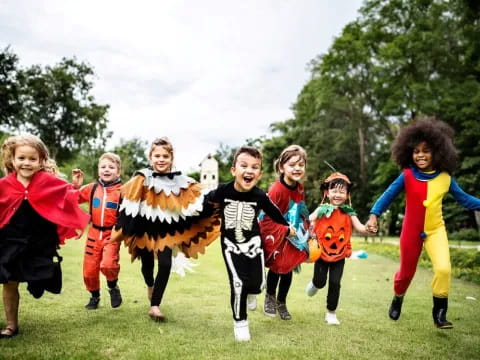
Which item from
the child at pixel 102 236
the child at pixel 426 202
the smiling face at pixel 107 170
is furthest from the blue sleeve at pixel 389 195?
the smiling face at pixel 107 170

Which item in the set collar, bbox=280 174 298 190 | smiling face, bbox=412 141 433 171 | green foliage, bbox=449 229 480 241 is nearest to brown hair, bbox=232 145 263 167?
collar, bbox=280 174 298 190

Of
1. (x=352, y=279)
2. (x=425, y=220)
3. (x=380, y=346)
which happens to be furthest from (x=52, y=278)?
(x=352, y=279)

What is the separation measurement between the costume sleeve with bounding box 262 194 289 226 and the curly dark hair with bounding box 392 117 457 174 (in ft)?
6.00

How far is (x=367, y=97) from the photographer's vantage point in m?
30.3

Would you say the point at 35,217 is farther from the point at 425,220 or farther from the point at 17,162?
the point at 425,220

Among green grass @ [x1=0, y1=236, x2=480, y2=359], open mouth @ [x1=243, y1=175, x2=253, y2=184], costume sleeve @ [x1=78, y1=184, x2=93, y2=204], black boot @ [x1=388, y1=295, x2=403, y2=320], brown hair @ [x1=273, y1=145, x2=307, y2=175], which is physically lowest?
green grass @ [x1=0, y1=236, x2=480, y2=359]

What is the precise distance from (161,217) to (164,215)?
1.6 inches

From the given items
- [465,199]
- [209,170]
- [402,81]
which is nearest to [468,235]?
[402,81]

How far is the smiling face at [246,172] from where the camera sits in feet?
14.5

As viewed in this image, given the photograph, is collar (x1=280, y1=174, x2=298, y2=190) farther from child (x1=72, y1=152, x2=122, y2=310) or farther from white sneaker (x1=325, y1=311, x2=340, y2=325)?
child (x1=72, y1=152, x2=122, y2=310)

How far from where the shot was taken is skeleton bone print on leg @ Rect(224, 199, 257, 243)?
14.4 feet

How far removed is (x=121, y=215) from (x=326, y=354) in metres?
2.68

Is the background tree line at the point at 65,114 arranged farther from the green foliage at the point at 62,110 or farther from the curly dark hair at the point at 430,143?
the curly dark hair at the point at 430,143

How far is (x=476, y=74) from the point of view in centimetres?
2306
